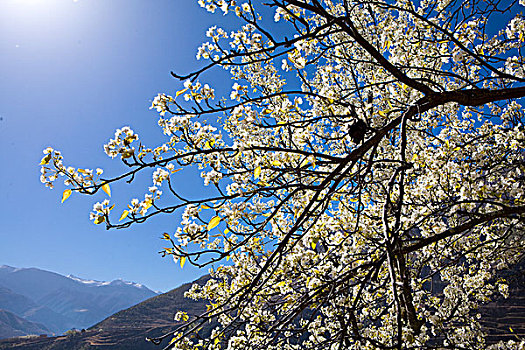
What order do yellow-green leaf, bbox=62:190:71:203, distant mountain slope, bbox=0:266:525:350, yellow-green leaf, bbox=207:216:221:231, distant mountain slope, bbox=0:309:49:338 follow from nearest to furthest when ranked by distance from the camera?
yellow-green leaf, bbox=207:216:221:231
yellow-green leaf, bbox=62:190:71:203
distant mountain slope, bbox=0:266:525:350
distant mountain slope, bbox=0:309:49:338

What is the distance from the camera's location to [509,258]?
23.2 feet

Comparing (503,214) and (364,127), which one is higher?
(364,127)

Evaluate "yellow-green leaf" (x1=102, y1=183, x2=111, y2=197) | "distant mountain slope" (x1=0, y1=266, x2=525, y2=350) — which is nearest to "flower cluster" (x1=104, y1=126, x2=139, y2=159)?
"yellow-green leaf" (x1=102, y1=183, x2=111, y2=197)

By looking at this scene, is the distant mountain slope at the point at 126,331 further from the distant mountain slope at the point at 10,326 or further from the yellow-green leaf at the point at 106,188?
the distant mountain slope at the point at 10,326

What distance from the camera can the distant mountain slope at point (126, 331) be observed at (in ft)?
159

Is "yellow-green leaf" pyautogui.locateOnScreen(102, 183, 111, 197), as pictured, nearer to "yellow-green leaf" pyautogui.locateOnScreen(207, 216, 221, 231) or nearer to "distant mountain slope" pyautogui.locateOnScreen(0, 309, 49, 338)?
"yellow-green leaf" pyautogui.locateOnScreen(207, 216, 221, 231)

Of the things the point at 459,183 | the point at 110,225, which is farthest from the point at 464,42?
the point at 110,225

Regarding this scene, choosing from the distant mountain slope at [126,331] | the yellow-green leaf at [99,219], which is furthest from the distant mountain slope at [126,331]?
the yellow-green leaf at [99,219]

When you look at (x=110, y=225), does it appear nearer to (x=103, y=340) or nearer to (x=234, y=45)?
(x=234, y=45)

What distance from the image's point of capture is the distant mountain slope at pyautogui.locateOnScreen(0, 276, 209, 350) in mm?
48556

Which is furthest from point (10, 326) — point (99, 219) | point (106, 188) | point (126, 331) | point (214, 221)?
point (214, 221)

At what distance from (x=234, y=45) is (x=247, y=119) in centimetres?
173

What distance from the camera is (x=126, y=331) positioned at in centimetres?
5462

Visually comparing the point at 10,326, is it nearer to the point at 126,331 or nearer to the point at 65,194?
the point at 126,331
